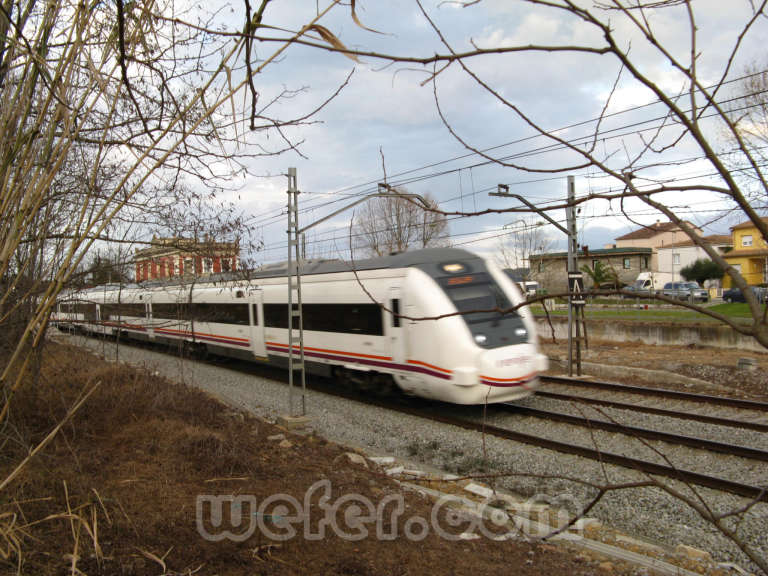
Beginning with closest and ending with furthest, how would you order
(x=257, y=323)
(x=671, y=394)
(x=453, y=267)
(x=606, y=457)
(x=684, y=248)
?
(x=684, y=248) → (x=606, y=457) → (x=453, y=267) → (x=671, y=394) → (x=257, y=323)

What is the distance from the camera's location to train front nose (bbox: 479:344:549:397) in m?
9.08

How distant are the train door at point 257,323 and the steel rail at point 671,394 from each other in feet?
24.2

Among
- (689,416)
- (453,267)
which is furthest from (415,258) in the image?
(689,416)

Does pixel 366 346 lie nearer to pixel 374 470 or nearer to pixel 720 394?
pixel 374 470

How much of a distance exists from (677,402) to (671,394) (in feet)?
0.80

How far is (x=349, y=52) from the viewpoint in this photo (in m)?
1.21

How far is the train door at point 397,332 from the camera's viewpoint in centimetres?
995

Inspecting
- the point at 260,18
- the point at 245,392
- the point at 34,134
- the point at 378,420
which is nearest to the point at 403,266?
the point at 378,420

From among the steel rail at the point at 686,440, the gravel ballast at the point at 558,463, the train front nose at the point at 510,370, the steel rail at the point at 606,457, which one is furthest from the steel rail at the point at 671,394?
the steel rail at the point at 606,457

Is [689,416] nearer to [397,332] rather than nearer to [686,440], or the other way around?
[686,440]

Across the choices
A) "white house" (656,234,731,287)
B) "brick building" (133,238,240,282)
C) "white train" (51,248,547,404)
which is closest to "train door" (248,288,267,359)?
"white train" (51,248,547,404)

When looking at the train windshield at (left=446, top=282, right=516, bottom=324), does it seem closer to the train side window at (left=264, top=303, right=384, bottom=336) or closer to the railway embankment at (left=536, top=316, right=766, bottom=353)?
the train side window at (left=264, top=303, right=384, bottom=336)

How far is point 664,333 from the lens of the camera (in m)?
20.6

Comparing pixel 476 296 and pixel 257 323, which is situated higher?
pixel 476 296
